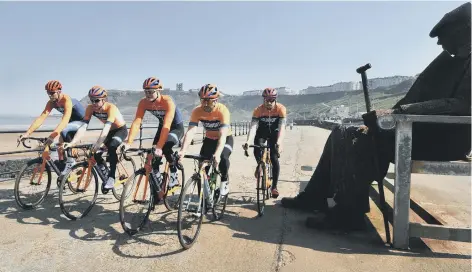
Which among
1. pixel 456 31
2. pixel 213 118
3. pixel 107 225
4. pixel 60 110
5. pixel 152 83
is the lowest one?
pixel 107 225

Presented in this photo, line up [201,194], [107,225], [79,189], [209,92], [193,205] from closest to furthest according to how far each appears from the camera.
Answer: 1. [193,205]
2. [201,194]
3. [107,225]
4. [209,92]
5. [79,189]

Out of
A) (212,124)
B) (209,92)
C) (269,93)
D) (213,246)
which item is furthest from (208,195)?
(269,93)

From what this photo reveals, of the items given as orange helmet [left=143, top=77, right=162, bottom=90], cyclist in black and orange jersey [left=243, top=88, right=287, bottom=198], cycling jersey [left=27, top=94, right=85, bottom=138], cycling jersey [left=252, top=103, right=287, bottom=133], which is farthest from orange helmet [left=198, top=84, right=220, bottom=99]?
cycling jersey [left=27, top=94, right=85, bottom=138]

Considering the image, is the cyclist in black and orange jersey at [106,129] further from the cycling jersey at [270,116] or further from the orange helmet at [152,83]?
the cycling jersey at [270,116]

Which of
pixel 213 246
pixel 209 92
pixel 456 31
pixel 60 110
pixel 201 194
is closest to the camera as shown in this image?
pixel 456 31

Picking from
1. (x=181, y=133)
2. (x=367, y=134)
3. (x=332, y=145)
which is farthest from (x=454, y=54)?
(x=181, y=133)

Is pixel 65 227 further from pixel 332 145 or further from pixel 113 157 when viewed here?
pixel 332 145

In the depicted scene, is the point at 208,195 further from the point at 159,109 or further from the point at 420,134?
the point at 420,134

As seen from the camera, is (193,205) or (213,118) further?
(213,118)

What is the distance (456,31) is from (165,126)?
13.6 feet

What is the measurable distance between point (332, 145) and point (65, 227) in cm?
417

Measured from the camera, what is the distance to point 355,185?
4.23 m

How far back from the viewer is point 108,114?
586cm

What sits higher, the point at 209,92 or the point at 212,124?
the point at 209,92
